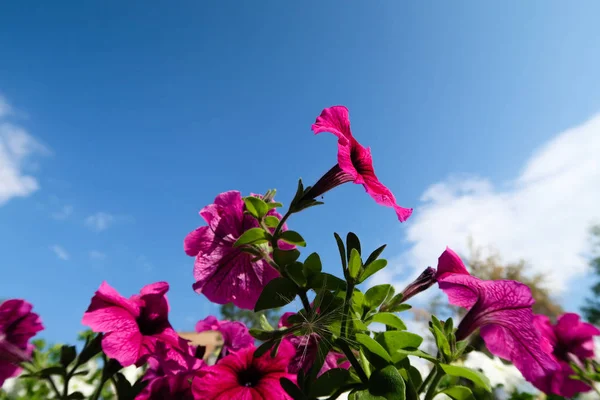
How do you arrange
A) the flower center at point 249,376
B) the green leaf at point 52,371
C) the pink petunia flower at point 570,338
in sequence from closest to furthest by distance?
the flower center at point 249,376 < the green leaf at point 52,371 < the pink petunia flower at point 570,338

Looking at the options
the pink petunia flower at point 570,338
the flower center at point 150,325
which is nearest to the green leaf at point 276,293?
the flower center at point 150,325

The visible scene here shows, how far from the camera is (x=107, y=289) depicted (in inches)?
33.9

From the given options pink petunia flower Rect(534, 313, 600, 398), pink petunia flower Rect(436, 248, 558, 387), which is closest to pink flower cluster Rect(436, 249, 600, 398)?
pink petunia flower Rect(436, 248, 558, 387)

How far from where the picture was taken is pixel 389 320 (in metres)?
0.60

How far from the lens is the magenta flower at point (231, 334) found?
87 cm

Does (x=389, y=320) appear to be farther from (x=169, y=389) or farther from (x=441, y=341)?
(x=169, y=389)

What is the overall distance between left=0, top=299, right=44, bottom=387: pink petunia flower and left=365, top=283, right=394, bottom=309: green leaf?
0.72 metres

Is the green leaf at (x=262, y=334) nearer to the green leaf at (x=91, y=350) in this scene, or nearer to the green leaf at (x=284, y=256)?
the green leaf at (x=284, y=256)

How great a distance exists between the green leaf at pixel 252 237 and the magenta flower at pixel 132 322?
1.05 feet

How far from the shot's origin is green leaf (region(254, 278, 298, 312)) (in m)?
0.60

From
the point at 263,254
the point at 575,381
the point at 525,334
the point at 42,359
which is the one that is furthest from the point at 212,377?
the point at 575,381

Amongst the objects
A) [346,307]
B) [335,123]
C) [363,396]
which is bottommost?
[363,396]

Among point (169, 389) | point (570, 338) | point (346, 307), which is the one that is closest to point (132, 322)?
point (169, 389)

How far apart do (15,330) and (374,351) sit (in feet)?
2.67
